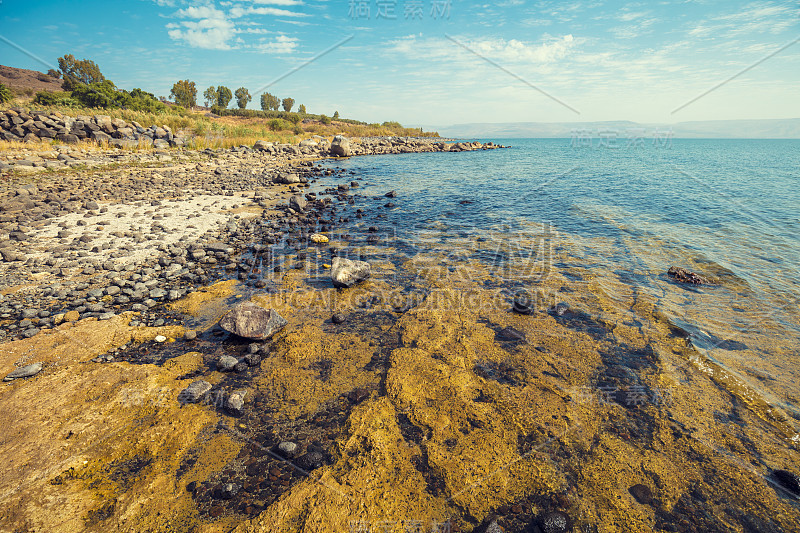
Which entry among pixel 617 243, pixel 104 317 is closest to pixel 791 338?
pixel 617 243

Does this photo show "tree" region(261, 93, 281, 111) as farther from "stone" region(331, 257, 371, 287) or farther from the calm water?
"stone" region(331, 257, 371, 287)

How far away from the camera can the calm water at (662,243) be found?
7945mm

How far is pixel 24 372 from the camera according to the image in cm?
601

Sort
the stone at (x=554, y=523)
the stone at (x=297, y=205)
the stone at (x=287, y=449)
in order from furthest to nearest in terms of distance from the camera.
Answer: the stone at (x=297, y=205), the stone at (x=287, y=449), the stone at (x=554, y=523)

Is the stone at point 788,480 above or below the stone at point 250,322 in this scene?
below

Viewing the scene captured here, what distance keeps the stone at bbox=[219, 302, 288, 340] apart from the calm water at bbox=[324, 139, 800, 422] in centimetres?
734

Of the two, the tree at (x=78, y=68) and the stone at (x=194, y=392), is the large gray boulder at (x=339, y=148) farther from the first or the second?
the tree at (x=78, y=68)

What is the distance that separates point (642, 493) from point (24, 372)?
1094cm

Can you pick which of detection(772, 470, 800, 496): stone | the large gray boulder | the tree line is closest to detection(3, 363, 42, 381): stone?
detection(772, 470, 800, 496): stone

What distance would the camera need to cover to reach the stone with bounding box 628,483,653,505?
433cm

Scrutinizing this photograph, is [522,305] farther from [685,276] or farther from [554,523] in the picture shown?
[685,276]

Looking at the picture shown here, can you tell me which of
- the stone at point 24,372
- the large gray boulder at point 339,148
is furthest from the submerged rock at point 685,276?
the large gray boulder at point 339,148

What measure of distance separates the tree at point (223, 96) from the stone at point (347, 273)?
110m

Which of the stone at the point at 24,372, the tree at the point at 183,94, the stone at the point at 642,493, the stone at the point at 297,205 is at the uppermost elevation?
the tree at the point at 183,94
